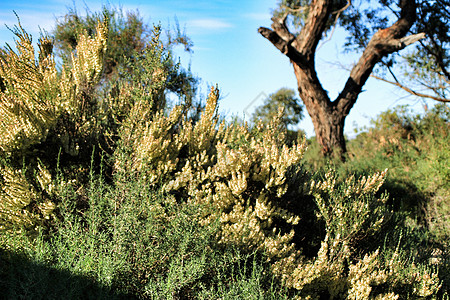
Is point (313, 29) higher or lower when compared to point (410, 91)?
higher

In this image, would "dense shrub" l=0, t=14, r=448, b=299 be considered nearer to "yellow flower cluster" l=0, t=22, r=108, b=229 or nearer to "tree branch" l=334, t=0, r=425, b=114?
"yellow flower cluster" l=0, t=22, r=108, b=229

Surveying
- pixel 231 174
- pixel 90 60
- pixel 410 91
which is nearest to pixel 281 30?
pixel 410 91

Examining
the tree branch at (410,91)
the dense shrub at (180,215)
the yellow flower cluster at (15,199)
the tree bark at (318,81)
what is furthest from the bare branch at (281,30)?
the yellow flower cluster at (15,199)

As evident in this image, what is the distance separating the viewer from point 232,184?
4043mm

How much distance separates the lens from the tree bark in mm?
11477

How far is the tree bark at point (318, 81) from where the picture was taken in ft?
37.7

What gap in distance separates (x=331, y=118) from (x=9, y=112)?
9.34 meters

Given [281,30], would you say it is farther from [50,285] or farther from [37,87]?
[50,285]

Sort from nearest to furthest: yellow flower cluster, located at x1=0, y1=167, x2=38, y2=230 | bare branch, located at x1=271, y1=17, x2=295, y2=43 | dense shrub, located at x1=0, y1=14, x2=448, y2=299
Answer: dense shrub, located at x1=0, y1=14, x2=448, y2=299 → yellow flower cluster, located at x1=0, y1=167, x2=38, y2=230 → bare branch, located at x1=271, y1=17, x2=295, y2=43

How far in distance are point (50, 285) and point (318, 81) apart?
10201 millimetres

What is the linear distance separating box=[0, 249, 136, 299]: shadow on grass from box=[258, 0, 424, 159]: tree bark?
947 centimetres

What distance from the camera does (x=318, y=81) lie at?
460 inches

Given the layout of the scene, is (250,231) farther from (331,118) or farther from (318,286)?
(331,118)

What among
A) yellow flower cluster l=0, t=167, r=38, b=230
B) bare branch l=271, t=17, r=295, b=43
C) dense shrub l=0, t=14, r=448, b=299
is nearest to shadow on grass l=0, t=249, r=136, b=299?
dense shrub l=0, t=14, r=448, b=299
